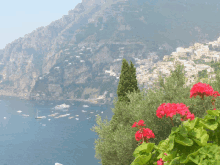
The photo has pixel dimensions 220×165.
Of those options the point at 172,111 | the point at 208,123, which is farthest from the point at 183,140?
the point at 172,111

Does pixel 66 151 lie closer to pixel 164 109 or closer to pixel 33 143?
pixel 33 143

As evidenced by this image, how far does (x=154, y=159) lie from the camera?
3.88 meters

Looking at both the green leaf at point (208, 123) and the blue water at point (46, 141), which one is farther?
the blue water at point (46, 141)

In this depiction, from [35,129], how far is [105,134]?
6296 inches

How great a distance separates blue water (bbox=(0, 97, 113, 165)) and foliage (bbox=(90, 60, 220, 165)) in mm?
90778

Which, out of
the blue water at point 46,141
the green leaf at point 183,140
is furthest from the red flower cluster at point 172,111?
the blue water at point 46,141

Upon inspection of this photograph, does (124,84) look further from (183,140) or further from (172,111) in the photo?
(183,140)

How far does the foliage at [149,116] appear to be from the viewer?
15.0m

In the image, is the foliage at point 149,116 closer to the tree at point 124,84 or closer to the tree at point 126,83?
the tree at point 124,84

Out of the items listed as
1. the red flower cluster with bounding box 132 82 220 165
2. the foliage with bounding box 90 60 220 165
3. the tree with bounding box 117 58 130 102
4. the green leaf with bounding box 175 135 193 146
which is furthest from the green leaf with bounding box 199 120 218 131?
the tree with bounding box 117 58 130 102

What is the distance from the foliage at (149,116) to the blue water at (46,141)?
9078cm

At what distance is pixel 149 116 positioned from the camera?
15477 millimetres

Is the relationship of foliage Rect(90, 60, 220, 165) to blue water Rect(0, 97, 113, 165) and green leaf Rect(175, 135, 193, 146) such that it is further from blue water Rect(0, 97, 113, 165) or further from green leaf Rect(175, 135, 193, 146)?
blue water Rect(0, 97, 113, 165)

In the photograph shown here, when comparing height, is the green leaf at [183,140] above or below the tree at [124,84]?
above
